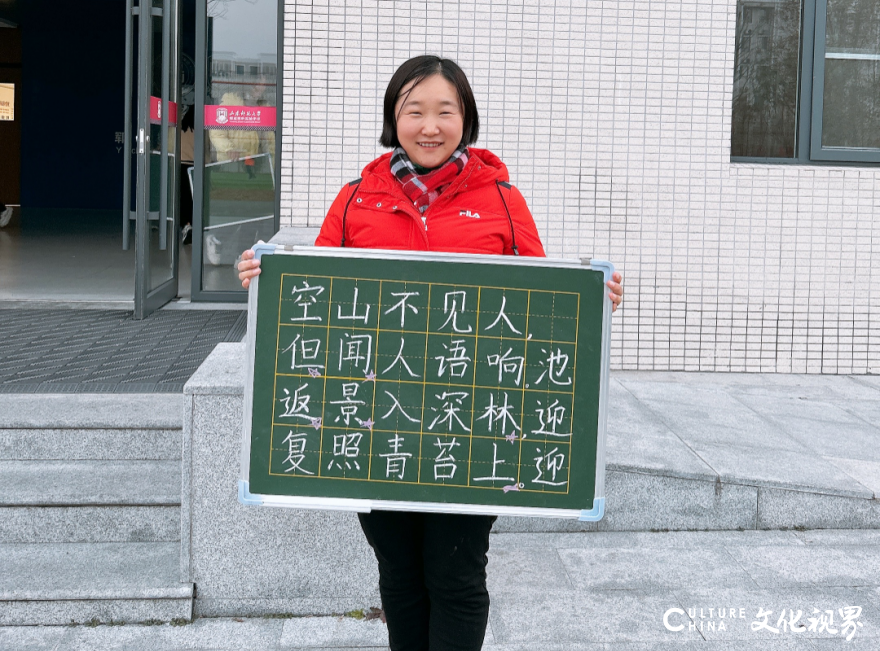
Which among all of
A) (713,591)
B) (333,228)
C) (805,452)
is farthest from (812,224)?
(333,228)

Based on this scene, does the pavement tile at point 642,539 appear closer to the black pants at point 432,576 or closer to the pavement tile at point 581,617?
the pavement tile at point 581,617

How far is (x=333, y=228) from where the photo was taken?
8.39ft

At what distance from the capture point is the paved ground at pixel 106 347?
15.9 feet

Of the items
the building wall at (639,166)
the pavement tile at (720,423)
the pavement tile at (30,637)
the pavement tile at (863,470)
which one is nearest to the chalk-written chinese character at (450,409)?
the pavement tile at (30,637)

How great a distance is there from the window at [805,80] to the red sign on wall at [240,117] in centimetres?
348

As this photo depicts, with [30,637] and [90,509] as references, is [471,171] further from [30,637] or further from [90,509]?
[90,509]

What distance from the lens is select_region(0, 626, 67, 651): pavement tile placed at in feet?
10.2

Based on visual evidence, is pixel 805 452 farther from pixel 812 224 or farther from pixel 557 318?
pixel 557 318

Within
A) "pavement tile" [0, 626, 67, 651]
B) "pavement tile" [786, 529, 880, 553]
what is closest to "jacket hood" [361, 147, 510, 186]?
"pavement tile" [0, 626, 67, 651]

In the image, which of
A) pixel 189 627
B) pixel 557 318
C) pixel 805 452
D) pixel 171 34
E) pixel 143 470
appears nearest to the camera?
pixel 557 318

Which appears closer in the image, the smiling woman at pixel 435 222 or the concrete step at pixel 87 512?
the smiling woman at pixel 435 222

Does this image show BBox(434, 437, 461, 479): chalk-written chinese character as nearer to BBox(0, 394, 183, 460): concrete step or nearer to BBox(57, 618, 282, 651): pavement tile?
BBox(57, 618, 282, 651): pavement tile

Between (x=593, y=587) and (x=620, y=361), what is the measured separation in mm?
2955

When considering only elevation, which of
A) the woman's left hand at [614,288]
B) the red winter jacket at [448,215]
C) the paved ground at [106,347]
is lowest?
the paved ground at [106,347]
